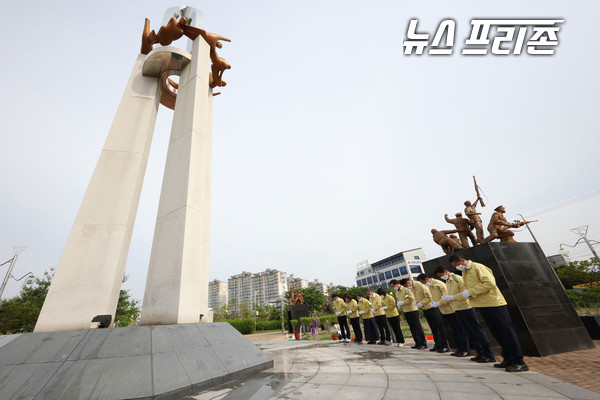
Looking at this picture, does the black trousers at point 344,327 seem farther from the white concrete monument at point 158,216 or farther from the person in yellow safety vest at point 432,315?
the white concrete monument at point 158,216

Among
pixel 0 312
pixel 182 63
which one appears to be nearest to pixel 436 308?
pixel 182 63

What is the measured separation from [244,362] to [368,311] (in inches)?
231

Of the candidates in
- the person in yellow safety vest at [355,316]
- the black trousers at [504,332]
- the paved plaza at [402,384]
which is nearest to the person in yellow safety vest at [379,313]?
the person in yellow safety vest at [355,316]

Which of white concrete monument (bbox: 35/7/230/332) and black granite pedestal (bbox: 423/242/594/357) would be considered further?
white concrete monument (bbox: 35/7/230/332)

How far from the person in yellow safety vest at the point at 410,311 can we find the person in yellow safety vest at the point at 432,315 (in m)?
0.23

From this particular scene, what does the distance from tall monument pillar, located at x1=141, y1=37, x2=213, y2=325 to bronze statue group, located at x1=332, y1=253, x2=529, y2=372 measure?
227 inches

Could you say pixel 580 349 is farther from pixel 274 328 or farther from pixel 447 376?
pixel 274 328

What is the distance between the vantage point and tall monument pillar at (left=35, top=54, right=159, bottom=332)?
202 inches

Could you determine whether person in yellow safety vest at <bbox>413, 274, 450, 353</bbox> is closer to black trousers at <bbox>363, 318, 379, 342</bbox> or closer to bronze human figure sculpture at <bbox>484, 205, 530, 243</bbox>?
bronze human figure sculpture at <bbox>484, 205, 530, 243</bbox>

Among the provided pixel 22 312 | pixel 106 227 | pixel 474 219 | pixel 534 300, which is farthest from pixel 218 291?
pixel 534 300

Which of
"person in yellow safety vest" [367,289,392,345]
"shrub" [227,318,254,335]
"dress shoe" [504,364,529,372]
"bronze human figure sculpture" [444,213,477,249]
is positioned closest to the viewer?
"dress shoe" [504,364,529,372]

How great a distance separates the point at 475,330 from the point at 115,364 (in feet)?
21.1

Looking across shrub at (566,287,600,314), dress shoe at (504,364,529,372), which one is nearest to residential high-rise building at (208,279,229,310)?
shrub at (566,287,600,314)

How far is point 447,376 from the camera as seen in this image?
3.69m
